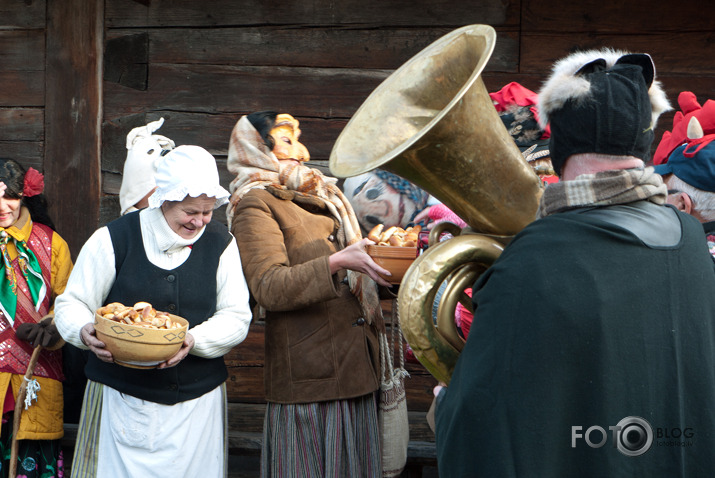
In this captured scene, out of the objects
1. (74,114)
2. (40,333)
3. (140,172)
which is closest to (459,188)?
(140,172)

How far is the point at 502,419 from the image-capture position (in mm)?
1457

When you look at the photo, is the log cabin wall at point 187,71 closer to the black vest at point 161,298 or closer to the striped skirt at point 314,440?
the striped skirt at point 314,440

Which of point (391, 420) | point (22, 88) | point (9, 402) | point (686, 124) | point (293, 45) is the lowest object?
point (9, 402)

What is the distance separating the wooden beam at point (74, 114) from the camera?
174 inches

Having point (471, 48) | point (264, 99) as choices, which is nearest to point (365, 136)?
point (471, 48)

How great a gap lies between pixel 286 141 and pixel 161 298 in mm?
943

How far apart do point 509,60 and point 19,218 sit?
2773 millimetres

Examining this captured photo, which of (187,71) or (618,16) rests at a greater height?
(618,16)

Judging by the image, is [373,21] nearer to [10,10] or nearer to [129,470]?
[10,10]

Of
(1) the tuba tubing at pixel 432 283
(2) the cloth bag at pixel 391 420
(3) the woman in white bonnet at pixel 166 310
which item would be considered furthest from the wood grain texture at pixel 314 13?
(1) the tuba tubing at pixel 432 283

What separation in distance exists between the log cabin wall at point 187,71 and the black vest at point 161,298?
1.66m

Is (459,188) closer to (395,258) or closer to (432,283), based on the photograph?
(432,283)

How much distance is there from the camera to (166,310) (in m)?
2.76

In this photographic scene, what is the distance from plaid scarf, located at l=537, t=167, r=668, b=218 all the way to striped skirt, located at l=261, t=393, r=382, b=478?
177 centimetres
